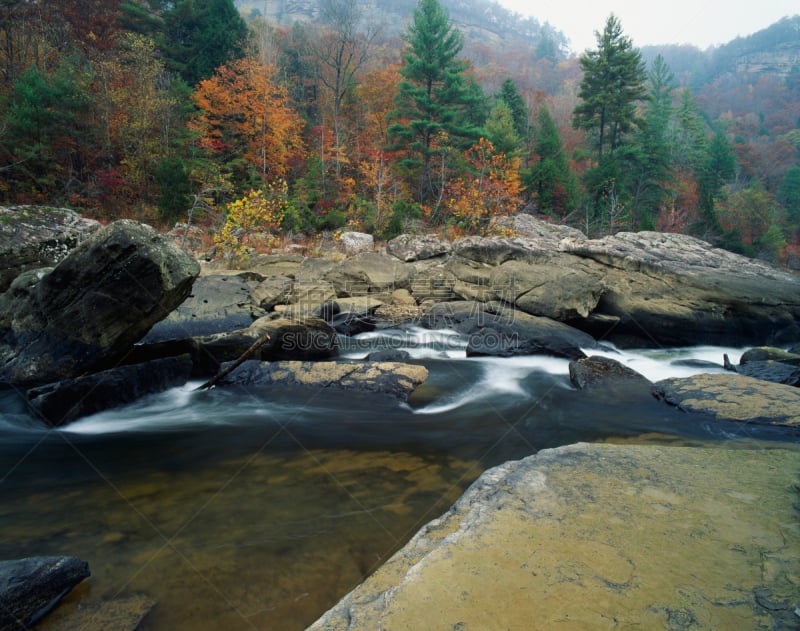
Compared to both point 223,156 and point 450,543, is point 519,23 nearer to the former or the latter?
point 223,156

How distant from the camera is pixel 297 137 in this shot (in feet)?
93.0

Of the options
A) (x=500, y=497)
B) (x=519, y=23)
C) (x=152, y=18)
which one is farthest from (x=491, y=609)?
(x=519, y=23)

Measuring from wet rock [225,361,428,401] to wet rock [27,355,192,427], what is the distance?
2.80 ft

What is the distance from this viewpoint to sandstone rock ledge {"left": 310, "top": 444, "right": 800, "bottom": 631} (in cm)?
170

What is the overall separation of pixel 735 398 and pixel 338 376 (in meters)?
4.99

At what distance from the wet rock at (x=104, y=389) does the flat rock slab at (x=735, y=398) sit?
691 centimetres

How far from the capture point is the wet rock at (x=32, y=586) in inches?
85.9

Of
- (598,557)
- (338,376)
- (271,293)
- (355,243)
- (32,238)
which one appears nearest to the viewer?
(598,557)

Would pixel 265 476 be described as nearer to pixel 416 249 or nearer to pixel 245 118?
pixel 416 249

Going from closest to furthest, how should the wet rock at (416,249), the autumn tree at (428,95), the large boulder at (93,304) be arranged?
1. the large boulder at (93,304)
2. the wet rock at (416,249)
3. the autumn tree at (428,95)

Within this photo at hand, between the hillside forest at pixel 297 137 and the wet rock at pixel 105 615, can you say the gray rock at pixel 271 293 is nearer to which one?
the hillside forest at pixel 297 137

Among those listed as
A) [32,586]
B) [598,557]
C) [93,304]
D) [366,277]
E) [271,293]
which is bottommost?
[366,277]

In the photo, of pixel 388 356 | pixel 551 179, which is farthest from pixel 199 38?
pixel 388 356

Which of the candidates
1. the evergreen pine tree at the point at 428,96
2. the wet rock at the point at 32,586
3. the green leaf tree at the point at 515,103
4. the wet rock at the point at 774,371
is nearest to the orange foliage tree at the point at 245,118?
the evergreen pine tree at the point at 428,96
